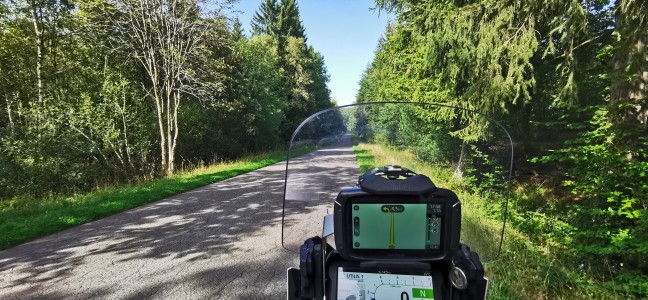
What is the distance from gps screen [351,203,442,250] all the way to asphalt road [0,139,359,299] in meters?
0.49

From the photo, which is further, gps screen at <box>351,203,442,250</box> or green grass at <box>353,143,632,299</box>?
green grass at <box>353,143,632,299</box>

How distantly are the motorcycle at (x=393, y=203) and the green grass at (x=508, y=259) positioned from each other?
0.04 ft

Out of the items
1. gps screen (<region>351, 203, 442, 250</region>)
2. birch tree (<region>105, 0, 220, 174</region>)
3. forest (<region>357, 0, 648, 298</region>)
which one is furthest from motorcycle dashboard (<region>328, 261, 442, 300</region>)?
birch tree (<region>105, 0, 220, 174</region>)

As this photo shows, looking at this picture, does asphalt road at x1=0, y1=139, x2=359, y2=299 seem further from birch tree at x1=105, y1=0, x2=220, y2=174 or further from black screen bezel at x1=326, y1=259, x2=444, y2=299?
birch tree at x1=105, y1=0, x2=220, y2=174

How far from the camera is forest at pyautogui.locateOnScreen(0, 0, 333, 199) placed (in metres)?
10.4

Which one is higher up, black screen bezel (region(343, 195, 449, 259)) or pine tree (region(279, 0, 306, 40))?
pine tree (region(279, 0, 306, 40))

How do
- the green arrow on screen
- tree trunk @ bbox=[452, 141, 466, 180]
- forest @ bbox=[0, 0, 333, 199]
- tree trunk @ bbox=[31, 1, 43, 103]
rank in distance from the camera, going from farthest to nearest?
tree trunk @ bbox=[31, 1, 43, 103] < forest @ bbox=[0, 0, 333, 199] < tree trunk @ bbox=[452, 141, 466, 180] < the green arrow on screen

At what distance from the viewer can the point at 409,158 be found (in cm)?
212

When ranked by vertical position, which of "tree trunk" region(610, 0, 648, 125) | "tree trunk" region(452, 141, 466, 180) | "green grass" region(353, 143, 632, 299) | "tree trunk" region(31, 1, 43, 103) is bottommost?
"green grass" region(353, 143, 632, 299)

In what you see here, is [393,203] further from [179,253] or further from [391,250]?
[179,253]

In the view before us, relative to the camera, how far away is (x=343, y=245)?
1760 mm

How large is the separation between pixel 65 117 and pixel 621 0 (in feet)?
48.2

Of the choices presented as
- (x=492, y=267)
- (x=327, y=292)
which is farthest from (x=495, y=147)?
(x=492, y=267)

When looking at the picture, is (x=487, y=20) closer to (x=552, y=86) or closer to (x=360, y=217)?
(x=552, y=86)
